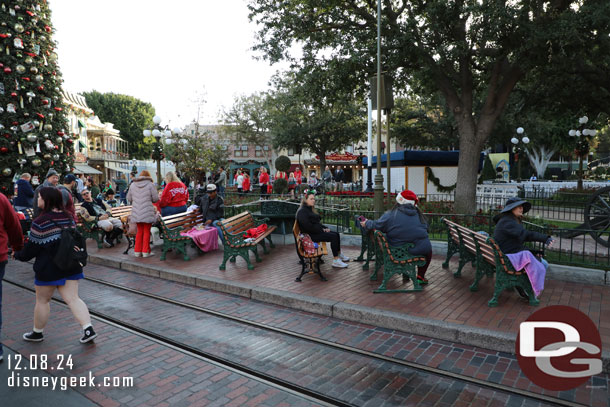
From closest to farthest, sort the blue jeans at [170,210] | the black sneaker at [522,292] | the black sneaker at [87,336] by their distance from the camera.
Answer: the black sneaker at [87,336] < the black sneaker at [522,292] < the blue jeans at [170,210]

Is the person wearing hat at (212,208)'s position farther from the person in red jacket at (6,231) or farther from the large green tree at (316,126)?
the large green tree at (316,126)

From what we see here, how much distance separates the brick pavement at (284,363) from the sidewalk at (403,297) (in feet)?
0.65

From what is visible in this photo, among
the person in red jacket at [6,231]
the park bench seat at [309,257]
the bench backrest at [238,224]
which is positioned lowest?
the park bench seat at [309,257]

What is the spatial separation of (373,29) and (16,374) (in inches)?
484

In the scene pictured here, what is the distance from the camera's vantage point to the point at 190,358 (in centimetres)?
432

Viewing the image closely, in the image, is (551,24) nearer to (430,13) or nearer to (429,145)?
(430,13)

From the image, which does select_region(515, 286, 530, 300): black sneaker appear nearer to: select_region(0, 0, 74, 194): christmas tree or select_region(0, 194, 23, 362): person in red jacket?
select_region(0, 194, 23, 362): person in red jacket

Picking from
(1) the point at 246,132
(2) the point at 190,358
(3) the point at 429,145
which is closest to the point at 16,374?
(2) the point at 190,358

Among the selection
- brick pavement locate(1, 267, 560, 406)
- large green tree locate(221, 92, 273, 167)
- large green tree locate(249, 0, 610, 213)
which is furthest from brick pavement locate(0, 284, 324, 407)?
large green tree locate(221, 92, 273, 167)

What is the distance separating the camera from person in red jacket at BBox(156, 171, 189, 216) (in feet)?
32.8

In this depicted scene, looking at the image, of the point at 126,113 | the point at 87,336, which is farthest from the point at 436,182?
the point at 126,113

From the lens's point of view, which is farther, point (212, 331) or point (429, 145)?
point (429, 145)

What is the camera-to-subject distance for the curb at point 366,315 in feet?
14.7

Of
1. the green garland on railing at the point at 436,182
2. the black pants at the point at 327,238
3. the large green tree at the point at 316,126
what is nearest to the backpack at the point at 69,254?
the black pants at the point at 327,238
